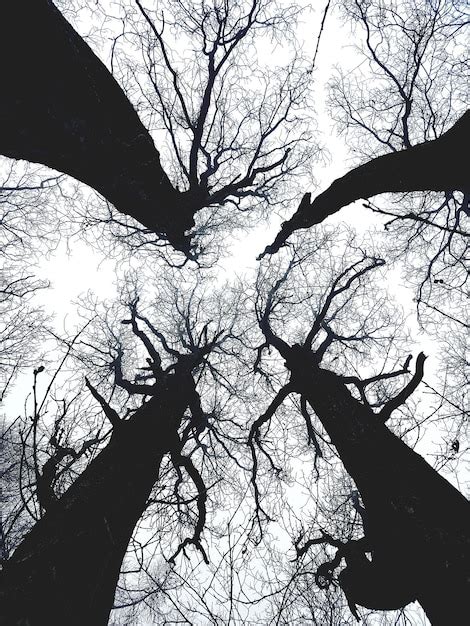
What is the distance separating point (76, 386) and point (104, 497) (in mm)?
6361

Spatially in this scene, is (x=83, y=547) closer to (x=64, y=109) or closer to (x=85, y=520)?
(x=85, y=520)

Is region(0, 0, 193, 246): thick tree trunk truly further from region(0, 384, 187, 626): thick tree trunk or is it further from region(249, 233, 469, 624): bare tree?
region(249, 233, 469, 624): bare tree

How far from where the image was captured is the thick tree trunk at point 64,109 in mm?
2744

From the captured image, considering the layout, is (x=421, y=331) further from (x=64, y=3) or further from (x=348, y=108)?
(x=64, y=3)

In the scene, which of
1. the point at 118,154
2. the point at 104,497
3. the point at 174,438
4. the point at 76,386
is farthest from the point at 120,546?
the point at 76,386

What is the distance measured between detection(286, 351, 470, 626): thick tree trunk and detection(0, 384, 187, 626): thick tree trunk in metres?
1.68

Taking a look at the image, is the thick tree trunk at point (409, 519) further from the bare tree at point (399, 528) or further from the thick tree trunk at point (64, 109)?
the thick tree trunk at point (64, 109)

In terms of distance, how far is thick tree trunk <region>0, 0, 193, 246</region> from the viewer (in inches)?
108

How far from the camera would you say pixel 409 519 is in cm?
221

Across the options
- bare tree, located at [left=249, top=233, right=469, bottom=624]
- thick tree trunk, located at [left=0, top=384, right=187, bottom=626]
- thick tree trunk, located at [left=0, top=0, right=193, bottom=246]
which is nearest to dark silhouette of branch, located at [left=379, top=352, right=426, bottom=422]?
bare tree, located at [left=249, top=233, right=469, bottom=624]

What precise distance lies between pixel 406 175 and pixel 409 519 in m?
2.51

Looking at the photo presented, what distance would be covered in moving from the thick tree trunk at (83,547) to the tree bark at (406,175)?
2.71 metres

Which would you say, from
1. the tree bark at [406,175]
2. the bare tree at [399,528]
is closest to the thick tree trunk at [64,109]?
the tree bark at [406,175]

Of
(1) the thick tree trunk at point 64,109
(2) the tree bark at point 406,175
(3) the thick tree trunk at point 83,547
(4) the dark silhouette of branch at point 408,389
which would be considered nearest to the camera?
(3) the thick tree trunk at point 83,547
